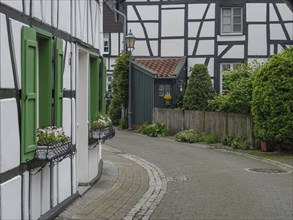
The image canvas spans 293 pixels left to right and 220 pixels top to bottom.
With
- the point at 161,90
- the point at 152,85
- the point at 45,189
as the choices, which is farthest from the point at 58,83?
the point at 161,90

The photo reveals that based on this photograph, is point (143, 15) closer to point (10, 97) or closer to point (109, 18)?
point (109, 18)

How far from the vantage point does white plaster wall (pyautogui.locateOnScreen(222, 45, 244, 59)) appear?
25234 millimetres

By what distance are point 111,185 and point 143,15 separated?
16.6 meters

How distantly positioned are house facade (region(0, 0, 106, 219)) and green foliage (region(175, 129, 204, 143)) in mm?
10060

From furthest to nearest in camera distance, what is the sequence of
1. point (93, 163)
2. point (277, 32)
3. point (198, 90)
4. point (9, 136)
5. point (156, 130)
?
point (277, 32) → point (198, 90) → point (156, 130) → point (93, 163) → point (9, 136)

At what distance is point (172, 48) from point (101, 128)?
16133 millimetres

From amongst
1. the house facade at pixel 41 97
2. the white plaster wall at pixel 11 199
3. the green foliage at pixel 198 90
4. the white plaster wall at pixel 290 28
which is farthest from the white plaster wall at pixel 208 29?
the white plaster wall at pixel 11 199

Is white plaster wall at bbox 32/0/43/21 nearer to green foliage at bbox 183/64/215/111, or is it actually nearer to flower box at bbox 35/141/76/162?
flower box at bbox 35/141/76/162

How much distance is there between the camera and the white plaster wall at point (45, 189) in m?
6.77

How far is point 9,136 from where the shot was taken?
537cm

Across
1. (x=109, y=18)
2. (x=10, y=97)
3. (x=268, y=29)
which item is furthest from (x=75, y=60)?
(x=109, y=18)

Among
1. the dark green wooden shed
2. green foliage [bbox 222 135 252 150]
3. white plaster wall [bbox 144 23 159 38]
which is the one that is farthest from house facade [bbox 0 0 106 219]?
white plaster wall [bbox 144 23 159 38]

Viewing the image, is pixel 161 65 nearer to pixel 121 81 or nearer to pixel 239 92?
pixel 121 81

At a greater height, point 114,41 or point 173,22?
point 173,22
